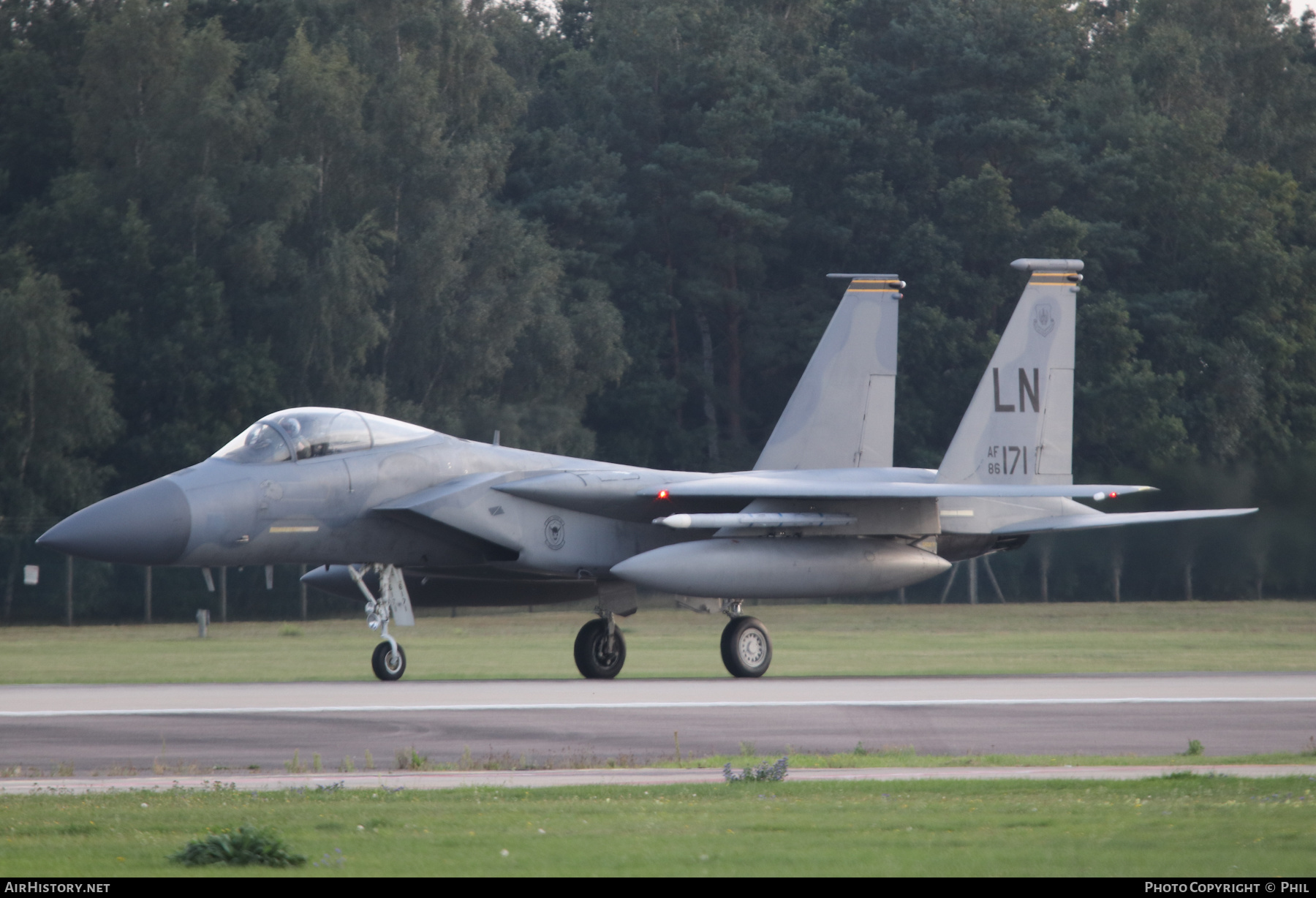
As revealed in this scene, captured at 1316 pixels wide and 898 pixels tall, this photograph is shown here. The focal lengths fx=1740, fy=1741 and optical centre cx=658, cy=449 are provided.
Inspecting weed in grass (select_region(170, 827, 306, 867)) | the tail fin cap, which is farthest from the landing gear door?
weed in grass (select_region(170, 827, 306, 867))

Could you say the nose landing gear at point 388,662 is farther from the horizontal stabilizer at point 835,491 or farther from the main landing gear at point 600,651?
the horizontal stabilizer at point 835,491

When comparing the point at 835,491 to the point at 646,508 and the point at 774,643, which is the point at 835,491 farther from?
the point at 774,643

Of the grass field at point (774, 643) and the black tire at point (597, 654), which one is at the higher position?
the black tire at point (597, 654)

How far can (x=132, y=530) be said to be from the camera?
1653 centimetres

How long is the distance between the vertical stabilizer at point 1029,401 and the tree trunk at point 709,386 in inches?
1212

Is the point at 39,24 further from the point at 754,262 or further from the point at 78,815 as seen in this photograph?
the point at 78,815

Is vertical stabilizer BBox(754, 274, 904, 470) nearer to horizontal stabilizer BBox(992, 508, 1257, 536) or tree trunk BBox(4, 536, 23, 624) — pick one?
horizontal stabilizer BBox(992, 508, 1257, 536)

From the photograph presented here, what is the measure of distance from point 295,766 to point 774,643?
18.1 meters

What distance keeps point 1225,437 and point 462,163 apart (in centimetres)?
2424

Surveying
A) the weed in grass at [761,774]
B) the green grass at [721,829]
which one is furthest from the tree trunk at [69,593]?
the weed in grass at [761,774]

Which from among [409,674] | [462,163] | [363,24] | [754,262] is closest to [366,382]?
[462,163]

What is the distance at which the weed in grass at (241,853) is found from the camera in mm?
6621

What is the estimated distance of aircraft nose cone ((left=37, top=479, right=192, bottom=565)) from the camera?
16438mm

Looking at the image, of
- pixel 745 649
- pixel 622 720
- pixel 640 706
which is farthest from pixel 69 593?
pixel 622 720
